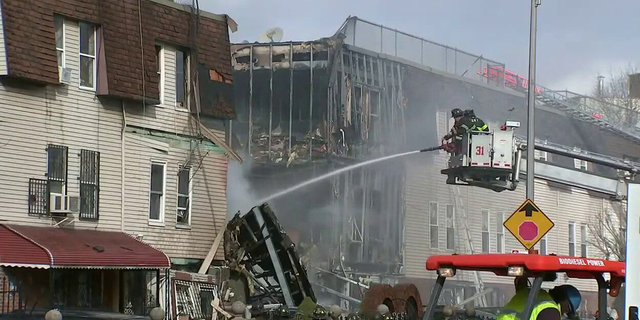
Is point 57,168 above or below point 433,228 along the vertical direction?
above

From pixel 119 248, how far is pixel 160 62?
5.03 meters

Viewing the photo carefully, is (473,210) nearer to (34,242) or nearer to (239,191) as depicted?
(239,191)

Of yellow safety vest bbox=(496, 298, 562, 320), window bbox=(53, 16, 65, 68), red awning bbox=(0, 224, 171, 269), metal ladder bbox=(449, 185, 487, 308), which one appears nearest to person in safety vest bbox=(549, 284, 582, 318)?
yellow safety vest bbox=(496, 298, 562, 320)

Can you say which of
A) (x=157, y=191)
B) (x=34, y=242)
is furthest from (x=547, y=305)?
(x=157, y=191)

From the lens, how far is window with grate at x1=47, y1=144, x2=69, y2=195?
21125 mm

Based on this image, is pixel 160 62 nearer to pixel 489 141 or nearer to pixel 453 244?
pixel 489 141

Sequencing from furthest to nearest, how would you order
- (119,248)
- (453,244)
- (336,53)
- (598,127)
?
(598,127) < (453,244) < (336,53) < (119,248)

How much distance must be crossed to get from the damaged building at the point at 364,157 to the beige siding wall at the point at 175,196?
5363 millimetres

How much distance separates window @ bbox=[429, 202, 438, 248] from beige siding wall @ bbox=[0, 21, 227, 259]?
11471 mm

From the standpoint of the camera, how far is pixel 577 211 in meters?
41.5

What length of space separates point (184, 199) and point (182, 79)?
2.80 meters

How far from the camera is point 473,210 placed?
37406mm

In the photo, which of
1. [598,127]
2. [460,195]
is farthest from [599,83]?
[460,195]

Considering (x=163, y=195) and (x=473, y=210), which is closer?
(x=163, y=195)
